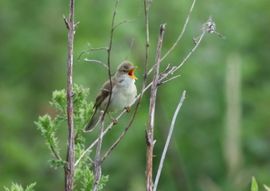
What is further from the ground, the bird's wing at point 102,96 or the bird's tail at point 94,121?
the bird's wing at point 102,96

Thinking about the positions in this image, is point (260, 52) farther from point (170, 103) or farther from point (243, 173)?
point (243, 173)

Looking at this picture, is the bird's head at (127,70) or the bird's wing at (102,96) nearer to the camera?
the bird's wing at (102,96)

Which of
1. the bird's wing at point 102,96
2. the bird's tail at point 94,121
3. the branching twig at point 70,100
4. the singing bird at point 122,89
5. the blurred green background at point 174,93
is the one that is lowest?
the branching twig at point 70,100

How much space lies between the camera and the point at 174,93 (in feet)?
32.0

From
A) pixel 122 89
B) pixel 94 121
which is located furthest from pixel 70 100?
pixel 122 89

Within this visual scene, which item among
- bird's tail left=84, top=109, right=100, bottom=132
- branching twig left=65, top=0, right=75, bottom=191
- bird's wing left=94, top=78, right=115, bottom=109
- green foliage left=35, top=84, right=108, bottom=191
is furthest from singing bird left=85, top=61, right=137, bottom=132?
branching twig left=65, top=0, right=75, bottom=191

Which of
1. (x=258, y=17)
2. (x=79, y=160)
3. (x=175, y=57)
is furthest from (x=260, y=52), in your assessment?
(x=79, y=160)

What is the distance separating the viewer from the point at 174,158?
9.18 meters

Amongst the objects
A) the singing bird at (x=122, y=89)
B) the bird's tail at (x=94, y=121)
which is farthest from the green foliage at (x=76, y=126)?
the singing bird at (x=122, y=89)

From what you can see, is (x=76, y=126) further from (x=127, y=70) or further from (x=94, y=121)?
(x=127, y=70)

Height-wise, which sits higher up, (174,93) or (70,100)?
(174,93)

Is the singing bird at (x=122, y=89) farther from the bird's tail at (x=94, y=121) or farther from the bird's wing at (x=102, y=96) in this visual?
the bird's tail at (x=94, y=121)

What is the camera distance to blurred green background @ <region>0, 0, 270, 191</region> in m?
9.20

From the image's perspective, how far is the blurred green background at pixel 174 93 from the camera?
920 centimetres
